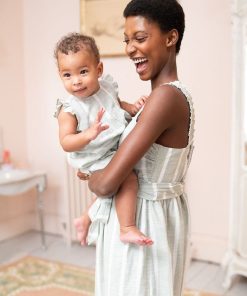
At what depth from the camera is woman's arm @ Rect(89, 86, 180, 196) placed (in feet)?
3.62

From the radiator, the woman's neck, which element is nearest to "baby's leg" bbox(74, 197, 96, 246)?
the woman's neck

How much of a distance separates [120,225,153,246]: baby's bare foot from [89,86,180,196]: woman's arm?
5.2 inches

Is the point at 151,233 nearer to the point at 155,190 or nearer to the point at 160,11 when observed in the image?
the point at 155,190

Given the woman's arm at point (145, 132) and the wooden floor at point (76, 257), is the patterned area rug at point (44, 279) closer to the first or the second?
the wooden floor at point (76, 257)

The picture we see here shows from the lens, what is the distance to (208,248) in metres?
3.60

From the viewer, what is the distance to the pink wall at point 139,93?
132 inches

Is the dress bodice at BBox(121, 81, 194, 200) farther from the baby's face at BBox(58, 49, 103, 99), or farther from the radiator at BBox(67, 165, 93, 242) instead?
the radiator at BBox(67, 165, 93, 242)

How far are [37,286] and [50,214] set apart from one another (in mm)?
1338

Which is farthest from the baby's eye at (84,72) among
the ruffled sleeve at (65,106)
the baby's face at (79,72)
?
the ruffled sleeve at (65,106)

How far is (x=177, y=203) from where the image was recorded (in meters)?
1.30

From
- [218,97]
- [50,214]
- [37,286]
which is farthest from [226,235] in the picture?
[50,214]

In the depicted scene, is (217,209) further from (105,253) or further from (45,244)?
(105,253)

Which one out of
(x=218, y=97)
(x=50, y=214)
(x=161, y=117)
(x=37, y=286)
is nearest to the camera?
(x=161, y=117)

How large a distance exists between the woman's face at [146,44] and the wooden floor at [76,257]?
2.29 meters
